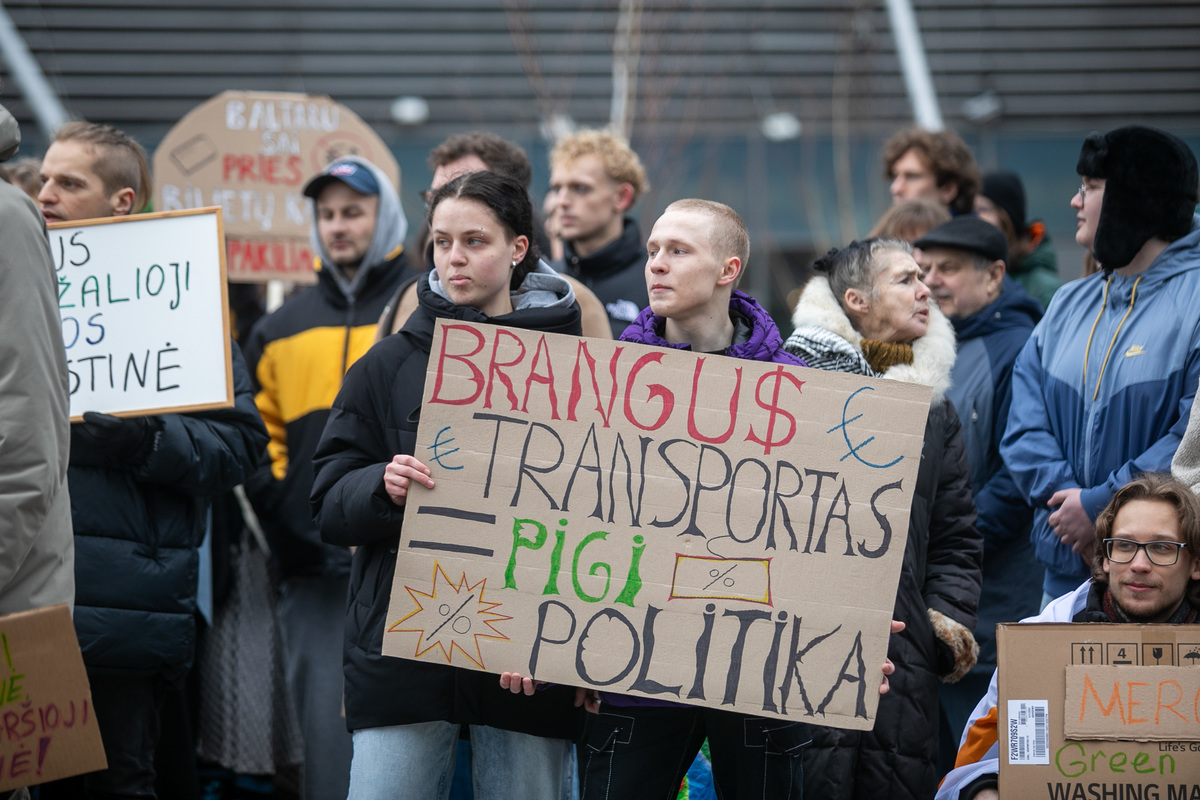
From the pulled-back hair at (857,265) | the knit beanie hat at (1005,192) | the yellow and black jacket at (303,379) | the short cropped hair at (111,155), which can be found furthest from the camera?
the knit beanie hat at (1005,192)

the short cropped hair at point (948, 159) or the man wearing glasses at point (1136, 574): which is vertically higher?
the short cropped hair at point (948, 159)

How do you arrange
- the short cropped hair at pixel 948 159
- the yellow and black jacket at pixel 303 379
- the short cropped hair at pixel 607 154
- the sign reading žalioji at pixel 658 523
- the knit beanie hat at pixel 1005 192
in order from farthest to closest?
the knit beanie hat at pixel 1005 192 → the short cropped hair at pixel 948 159 → the short cropped hair at pixel 607 154 → the yellow and black jacket at pixel 303 379 → the sign reading žalioji at pixel 658 523

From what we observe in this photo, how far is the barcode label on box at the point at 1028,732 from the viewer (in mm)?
2857

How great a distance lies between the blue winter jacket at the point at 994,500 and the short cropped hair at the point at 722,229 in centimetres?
133

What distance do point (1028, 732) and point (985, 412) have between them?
158cm

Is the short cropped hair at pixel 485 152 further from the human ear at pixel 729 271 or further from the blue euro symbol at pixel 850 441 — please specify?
the blue euro symbol at pixel 850 441

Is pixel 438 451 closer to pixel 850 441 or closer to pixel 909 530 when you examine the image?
pixel 850 441

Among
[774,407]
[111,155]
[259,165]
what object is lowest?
[774,407]

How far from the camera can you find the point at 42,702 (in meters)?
2.64

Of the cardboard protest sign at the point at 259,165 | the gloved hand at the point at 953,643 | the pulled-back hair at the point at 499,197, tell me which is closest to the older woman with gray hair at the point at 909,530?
the gloved hand at the point at 953,643

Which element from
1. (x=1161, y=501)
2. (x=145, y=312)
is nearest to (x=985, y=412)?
(x=1161, y=501)

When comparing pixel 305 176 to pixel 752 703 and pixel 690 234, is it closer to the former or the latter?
pixel 690 234

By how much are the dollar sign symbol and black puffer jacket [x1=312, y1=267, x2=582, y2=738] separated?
0.61 metres

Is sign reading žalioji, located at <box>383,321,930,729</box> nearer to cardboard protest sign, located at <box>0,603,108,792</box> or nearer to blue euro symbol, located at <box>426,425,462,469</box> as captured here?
blue euro symbol, located at <box>426,425,462,469</box>
